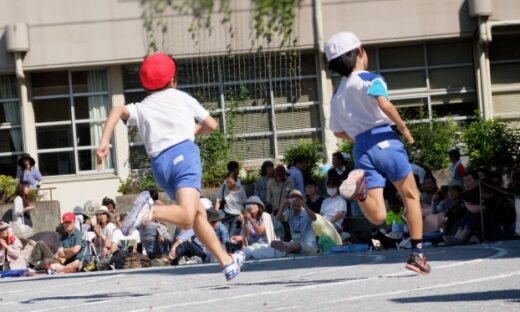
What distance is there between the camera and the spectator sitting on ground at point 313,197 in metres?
21.1

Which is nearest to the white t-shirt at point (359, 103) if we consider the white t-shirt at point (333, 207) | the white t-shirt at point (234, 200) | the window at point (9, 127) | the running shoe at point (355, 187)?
the running shoe at point (355, 187)

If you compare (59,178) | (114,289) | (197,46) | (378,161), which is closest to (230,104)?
(197,46)

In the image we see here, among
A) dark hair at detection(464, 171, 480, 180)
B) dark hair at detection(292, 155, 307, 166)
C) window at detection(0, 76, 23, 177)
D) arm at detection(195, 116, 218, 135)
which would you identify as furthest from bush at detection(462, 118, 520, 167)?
arm at detection(195, 116, 218, 135)

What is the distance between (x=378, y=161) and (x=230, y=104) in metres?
16.2

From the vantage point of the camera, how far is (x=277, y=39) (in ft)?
87.6

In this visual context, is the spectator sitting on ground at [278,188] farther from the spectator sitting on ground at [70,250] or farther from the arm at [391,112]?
the arm at [391,112]

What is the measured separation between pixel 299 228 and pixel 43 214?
6391mm

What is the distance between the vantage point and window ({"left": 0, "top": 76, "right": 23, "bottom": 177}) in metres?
27.5

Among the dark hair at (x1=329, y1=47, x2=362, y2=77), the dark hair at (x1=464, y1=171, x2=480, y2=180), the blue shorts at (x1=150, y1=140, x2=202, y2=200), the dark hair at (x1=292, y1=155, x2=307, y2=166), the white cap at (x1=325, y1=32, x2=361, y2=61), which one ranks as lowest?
the dark hair at (x1=464, y1=171, x2=480, y2=180)

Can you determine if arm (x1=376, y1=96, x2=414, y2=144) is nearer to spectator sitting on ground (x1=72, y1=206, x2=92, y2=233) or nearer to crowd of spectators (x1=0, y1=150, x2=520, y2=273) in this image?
crowd of spectators (x1=0, y1=150, x2=520, y2=273)

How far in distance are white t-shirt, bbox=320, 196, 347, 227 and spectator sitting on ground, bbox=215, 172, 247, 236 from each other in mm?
1571

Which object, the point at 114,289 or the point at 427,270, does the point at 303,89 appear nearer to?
the point at 114,289

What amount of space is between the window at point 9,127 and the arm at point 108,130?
56.7 ft

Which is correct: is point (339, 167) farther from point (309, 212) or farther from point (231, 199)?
point (309, 212)
